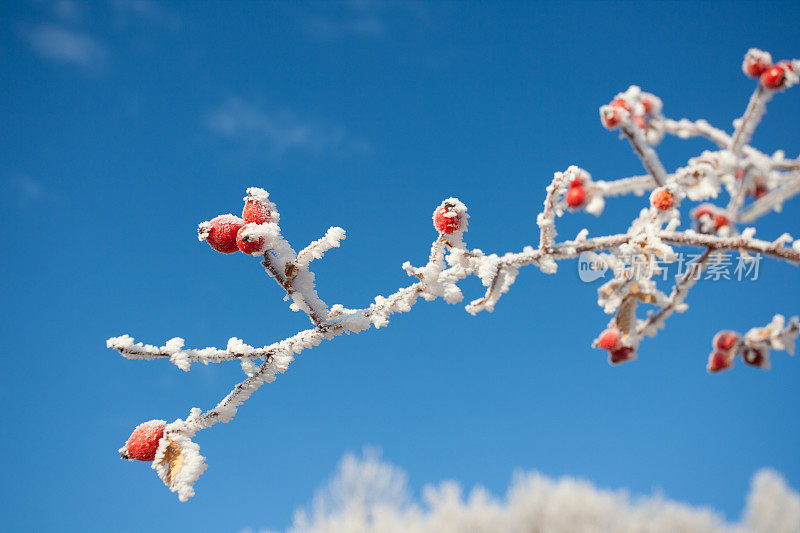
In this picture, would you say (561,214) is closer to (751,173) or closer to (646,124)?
(751,173)

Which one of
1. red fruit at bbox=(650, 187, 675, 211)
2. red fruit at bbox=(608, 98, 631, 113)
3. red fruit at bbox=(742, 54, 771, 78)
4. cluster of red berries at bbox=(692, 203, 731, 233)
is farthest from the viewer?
cluster of red berries at bbox=(692, 203, 731, 233)

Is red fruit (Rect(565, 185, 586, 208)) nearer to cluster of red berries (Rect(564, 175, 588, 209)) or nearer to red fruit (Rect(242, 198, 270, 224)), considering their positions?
cluster of red berries (Rect(564, 175, 588, 209))

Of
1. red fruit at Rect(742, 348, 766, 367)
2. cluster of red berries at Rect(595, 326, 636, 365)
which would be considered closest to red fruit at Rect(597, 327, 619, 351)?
cluster of red berries at Rect(595, 326, 636, 365)

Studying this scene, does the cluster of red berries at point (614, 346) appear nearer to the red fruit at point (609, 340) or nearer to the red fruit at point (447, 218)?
the red fruit at point (609, 340)

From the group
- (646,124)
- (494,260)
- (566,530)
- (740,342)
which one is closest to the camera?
(494,260)

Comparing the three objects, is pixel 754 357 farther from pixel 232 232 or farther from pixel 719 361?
pixel 232 232

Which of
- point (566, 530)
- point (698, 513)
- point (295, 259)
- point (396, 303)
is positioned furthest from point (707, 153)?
point (698, 513)
